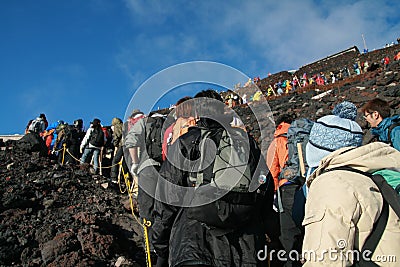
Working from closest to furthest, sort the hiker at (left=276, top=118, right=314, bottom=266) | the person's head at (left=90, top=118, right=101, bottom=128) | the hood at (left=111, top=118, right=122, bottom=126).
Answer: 1. the hiker at (left=276, top=118, right=314, bottom=266)
2. the hood at (left=111, top=118, right=122, bottom=126)
3. the person's head at (left=90, top=118, right=101, bottom=128)

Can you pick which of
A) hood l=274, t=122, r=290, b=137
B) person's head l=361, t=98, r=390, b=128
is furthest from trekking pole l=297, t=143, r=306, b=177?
person's head l=361, t=98, r=390, b=128

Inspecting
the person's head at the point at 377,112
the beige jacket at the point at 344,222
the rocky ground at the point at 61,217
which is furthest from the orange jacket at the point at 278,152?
the beige jacket at the point at 344,222

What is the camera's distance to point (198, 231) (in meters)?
2.30

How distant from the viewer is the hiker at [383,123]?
3.69m

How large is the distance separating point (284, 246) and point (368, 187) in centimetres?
175

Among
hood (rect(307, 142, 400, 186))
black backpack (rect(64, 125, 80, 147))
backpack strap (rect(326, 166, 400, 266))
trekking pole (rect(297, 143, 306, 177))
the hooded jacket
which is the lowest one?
backpack strap (rect(326, 166, 400, 266))

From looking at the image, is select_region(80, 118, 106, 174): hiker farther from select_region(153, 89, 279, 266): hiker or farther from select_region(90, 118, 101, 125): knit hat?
select_region(153, 89, 279, 266): hiker

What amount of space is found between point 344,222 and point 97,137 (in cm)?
818

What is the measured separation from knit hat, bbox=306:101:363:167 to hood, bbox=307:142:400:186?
24cm

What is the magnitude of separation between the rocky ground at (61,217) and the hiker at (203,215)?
0.59 meters

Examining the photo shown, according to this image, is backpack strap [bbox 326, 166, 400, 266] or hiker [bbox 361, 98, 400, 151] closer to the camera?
backpack strap [bbox 326, 166, 400, 266]

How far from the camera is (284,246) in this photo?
3.18 meters

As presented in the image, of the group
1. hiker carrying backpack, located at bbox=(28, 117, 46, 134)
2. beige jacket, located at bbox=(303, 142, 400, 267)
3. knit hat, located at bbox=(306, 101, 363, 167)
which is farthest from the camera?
hiker carrying backpack, located at bbox=(28, 117, 46, 134)

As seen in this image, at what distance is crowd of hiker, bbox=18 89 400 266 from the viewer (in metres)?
1.59
